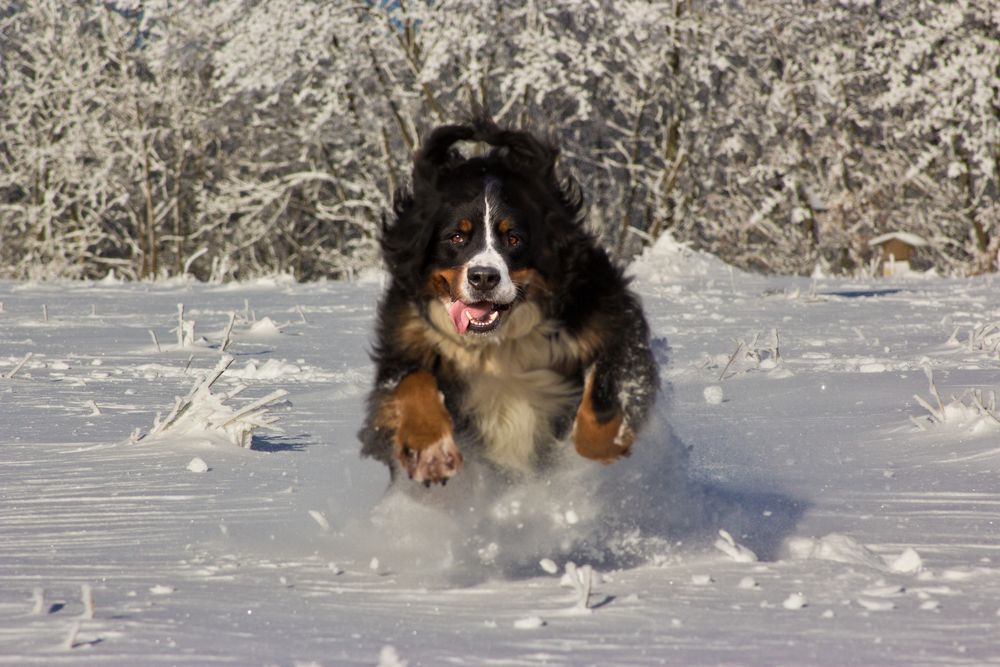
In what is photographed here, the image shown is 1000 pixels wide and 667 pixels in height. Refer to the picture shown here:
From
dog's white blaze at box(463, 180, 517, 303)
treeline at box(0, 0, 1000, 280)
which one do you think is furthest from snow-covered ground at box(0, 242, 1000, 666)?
treeline at box(0, 0, 1000, 280)

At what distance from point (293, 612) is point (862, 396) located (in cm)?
471

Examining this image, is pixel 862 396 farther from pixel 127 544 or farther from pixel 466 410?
pixel 127 544

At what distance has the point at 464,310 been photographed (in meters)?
4.28

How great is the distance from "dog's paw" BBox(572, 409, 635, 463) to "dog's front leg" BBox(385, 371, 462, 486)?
422mm

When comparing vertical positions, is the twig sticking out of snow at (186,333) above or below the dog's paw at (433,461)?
below

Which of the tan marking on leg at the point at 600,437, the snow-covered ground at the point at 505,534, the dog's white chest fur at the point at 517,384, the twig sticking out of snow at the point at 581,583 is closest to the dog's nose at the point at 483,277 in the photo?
the dog's white chest fur at the point at 517,384

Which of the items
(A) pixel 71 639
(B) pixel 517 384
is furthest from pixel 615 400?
(A) pixel 71 639

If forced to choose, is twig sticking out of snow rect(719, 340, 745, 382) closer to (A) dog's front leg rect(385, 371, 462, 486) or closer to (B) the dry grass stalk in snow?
(B) the dry grass stalk in snow

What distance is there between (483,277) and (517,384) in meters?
0.41

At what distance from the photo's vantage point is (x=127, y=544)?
11.9 feet

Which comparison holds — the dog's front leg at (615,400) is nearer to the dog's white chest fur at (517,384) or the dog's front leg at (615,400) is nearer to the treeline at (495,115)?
the dog's white chest fur at (517,384)

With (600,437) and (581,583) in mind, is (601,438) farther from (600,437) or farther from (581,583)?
(581,583)

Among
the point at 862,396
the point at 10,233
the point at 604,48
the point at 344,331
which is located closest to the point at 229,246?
the point at 10,233

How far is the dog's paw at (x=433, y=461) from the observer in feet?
12.8
